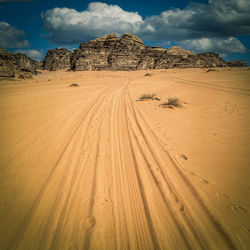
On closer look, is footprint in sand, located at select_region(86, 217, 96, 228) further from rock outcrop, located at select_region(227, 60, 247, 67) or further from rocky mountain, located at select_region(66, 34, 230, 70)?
rock outcrop, located at select_region(227, 60, 247, 67)

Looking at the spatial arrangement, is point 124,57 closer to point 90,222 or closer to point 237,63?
point 237,63

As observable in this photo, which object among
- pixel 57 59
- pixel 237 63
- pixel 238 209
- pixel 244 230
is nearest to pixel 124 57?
pixel 57 59

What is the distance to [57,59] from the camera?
49.5m

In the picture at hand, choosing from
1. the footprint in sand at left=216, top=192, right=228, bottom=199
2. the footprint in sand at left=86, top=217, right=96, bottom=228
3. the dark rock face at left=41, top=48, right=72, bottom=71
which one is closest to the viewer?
the footprint in sand at left=86, top=217, right=96, bottom=228

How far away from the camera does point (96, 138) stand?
365 centimetres

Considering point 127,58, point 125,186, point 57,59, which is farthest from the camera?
point 57,59

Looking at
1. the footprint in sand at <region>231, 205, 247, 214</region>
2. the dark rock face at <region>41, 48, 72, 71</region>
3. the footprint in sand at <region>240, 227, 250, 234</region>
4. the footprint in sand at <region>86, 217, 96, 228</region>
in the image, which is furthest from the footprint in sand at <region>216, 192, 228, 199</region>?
the dark rock face at <region>41, 48, 72, 71</region>

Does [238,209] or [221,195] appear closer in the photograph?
[238,209]

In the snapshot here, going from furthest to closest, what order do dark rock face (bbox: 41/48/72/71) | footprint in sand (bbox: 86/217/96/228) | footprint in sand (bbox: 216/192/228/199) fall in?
dark rock face (bbox: 41/48/72/71) < footprint in sand (bbox: 216/192/228/199) < footprint in sand (bbox: 86/217/96/228)

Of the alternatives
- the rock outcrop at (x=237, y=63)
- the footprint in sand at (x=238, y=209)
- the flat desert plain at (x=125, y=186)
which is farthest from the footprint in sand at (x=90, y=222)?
the rock outcrop at (x=237, y=63)

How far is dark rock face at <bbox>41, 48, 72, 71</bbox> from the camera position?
4900cm

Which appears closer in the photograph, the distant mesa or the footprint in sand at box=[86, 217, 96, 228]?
the footprint in sand at box=[86, 217, 96, 228]

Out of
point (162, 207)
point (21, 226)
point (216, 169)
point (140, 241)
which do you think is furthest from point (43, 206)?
point (216, 169)

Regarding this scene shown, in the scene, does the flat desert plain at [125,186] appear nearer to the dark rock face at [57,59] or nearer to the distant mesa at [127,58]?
the distant mesa at [127,58]
